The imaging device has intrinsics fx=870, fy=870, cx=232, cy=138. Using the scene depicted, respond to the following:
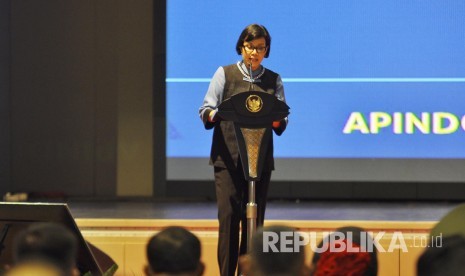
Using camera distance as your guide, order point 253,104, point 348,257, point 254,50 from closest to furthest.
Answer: point 348,257 → point 253,104 → point 254,50

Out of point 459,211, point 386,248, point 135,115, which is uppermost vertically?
point 135,115

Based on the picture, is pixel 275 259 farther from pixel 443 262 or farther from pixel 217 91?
pixel 217 91

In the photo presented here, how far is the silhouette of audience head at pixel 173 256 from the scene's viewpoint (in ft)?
7.43

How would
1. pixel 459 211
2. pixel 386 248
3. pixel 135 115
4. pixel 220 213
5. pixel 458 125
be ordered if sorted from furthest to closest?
pixel 135 115 < pixel 458 125 < pixel 386 248 < pixel 220 213 < pixel 459 211

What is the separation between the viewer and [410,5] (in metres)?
6.33

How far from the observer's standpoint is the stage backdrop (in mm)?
6270

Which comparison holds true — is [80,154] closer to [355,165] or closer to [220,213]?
[355,165]

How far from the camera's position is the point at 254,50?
3.85 metres

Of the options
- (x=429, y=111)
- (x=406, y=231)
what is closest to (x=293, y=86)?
(x=429, y=111)

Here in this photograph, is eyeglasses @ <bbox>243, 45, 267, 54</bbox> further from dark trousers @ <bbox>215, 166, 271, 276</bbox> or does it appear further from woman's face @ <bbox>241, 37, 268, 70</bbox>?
dark trousers @ <bbox>215, 166, 271, 276</bbox>

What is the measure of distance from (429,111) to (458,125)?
0.76 ft

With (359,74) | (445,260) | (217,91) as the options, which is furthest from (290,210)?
(445,260)

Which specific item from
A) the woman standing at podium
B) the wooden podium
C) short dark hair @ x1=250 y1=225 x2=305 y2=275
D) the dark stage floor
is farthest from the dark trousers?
short dark hair @ x1=250 y1=225 x2=305 y2=275

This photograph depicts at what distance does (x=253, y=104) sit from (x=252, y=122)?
3.0 inches
